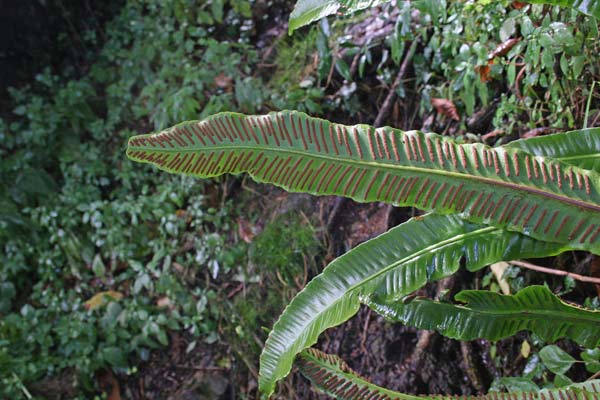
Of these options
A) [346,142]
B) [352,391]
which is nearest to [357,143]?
[346,142]

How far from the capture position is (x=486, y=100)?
176 cm

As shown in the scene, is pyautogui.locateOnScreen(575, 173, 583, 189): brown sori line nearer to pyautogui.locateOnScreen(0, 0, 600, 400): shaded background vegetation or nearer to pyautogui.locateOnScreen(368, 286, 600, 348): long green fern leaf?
pyautogui.locateOnScreen(368, 286, 600, 348): long green fern leaf

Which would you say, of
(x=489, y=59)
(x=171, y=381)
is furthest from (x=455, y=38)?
(x=171, y=381)

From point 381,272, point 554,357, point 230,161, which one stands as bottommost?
point 554,357

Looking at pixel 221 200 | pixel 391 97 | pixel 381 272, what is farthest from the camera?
pixel 221 200

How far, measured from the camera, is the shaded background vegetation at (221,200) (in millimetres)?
1700

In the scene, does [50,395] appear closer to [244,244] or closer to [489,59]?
[244,244]

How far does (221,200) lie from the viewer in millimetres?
2666

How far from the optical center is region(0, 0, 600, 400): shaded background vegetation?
1.70 metres

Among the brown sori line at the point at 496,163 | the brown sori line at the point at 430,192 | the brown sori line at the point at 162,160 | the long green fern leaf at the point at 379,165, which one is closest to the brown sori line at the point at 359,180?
the long green fern leaf at the point at 379,165

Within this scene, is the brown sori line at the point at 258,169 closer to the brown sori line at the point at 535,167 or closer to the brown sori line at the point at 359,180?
the brown sori line at the point at 359,180

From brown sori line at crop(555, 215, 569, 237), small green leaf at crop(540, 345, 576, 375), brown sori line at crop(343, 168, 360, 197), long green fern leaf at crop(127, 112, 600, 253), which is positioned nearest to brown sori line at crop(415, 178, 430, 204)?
long green fern leaf at crop(127, 112, 600, 253)

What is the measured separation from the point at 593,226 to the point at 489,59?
3.14 ft

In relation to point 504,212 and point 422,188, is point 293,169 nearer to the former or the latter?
point 422,188
